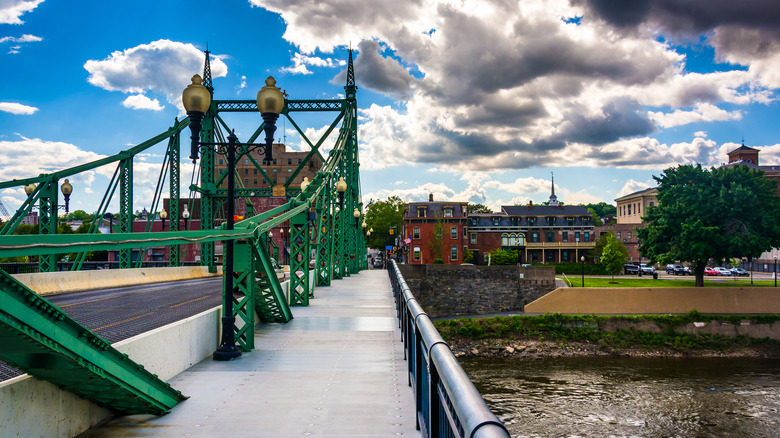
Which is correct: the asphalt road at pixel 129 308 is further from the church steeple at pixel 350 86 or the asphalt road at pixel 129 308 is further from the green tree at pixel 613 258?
the green tree at pixel 613 258

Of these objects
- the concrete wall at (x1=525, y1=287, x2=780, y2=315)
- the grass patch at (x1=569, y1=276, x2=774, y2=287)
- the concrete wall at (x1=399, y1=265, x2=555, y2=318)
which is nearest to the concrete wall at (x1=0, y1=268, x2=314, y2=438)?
the concrete wall at (x1=525, y1=287, x2=780, y2=315)

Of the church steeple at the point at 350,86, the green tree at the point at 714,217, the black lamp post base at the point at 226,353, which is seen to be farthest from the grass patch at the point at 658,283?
the black lamp post base at the point at 226,353

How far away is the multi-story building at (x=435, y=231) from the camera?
77938 millimetres

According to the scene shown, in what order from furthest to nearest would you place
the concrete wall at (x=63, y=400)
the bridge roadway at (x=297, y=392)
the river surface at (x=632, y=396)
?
the river surface at (x=632, y=396) < the bridge roadway at (x=297, y=392) < the concrete wall at (x=63, y=400)

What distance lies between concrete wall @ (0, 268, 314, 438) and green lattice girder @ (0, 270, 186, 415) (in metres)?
0.11

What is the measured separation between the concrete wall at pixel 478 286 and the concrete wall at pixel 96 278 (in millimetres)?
27914

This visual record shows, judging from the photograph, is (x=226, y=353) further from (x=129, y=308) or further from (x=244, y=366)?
(x=129, y=308)

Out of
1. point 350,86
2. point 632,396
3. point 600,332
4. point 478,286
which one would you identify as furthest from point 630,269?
point 350,86

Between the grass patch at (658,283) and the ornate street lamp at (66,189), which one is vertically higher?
the ornate street lamp at (66,189)

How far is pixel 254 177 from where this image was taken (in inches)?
4289

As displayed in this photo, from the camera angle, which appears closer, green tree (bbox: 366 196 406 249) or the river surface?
the river surface

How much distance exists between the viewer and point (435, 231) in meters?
77.5

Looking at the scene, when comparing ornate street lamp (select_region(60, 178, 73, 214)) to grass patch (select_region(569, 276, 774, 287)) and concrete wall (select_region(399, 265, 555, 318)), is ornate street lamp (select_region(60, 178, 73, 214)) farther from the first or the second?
grass patch (select_region(569, 276, 774, 287))

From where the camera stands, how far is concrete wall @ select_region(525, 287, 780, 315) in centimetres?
4562
